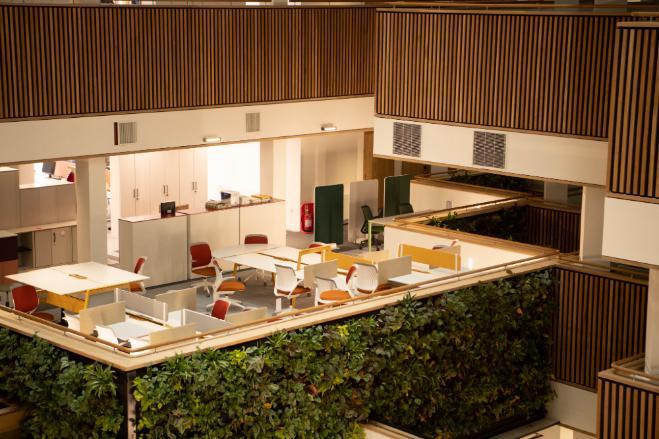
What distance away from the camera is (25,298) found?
13.7 metres

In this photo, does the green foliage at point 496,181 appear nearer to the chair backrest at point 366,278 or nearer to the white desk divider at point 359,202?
the white desk divider at point 359,202

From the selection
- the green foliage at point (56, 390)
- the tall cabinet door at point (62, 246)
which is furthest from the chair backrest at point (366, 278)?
the tall cabinet door at point (62, 246)

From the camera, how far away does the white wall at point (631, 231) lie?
33.5 feet

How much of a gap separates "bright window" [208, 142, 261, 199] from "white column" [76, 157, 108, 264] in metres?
6.69

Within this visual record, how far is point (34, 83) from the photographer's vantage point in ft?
48.0

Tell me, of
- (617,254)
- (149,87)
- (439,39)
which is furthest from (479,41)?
(149,87)

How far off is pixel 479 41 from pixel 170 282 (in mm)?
7224

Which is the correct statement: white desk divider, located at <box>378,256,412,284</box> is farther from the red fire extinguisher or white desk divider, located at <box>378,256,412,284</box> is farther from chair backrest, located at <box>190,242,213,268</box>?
the red fire extinguisher

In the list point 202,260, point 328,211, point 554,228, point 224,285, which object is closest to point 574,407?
point 554,228

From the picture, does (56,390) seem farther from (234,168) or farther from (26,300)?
(234,168)

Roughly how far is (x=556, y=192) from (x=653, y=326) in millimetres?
6436

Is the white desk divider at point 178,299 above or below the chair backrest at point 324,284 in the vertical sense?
above

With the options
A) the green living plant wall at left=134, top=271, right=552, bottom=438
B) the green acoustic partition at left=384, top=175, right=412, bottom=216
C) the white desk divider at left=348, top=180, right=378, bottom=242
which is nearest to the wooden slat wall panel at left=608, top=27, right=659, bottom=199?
the green living plant wall at left=134, top=271, right=552, bottom=438

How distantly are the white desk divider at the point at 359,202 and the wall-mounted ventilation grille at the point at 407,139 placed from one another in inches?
245
